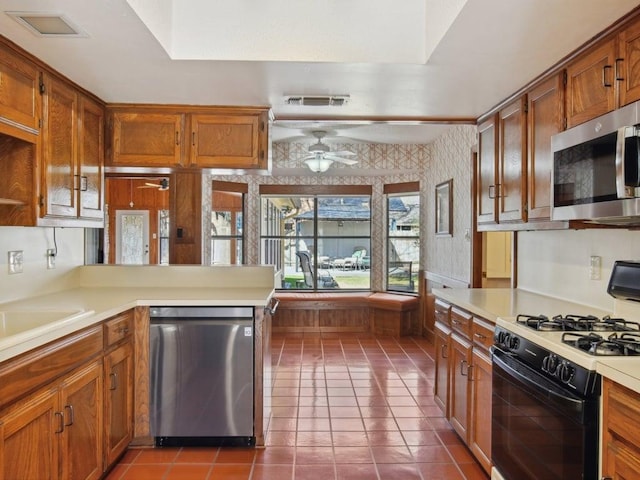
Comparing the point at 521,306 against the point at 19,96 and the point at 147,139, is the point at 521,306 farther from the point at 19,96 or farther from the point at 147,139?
the point at 19,96

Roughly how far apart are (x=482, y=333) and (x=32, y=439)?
6.76 feet

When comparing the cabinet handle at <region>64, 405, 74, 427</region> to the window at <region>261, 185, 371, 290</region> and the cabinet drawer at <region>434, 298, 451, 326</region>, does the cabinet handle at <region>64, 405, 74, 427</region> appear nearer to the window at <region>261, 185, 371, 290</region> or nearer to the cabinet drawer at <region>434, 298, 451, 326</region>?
the cabinet drawer at <region>434, 298, 451, 326</region>

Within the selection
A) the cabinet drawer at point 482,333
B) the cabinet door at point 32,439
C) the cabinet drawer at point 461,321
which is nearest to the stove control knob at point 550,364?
the cabinet drawer at point 482,333

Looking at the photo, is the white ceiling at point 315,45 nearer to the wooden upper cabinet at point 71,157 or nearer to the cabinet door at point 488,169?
the wooden upper cabinet at point 71,157

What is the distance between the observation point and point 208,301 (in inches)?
107

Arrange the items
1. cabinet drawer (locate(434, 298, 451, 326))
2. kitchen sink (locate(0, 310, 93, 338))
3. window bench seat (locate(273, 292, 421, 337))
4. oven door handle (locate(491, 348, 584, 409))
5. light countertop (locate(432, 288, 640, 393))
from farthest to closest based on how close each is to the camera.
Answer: window bench seat (locate(273, 292, 421, 337)) < cabinet drawer (locate(434, 298, 451, 326)) < kitchen sink (locate(0, 310, 93, 338)) < oven door handle (locate(491, 348, 584, 409)) < light countertop (locate(432, 288, 640, 393))

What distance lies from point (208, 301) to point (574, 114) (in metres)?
2.18

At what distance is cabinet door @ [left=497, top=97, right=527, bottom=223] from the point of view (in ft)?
8.66

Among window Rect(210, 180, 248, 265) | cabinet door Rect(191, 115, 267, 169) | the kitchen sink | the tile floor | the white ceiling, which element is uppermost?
the white ceiling

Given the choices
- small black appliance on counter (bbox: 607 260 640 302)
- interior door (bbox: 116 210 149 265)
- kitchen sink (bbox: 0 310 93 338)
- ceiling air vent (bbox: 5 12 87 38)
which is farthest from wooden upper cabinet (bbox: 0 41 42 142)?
interior door (bbox: 116 210 149 265)

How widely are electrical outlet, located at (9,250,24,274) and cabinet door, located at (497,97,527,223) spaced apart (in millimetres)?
2946

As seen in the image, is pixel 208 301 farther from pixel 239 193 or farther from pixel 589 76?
pixel 239 193

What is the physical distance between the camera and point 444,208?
524 cm

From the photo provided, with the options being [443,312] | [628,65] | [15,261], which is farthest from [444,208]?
[15,261]
